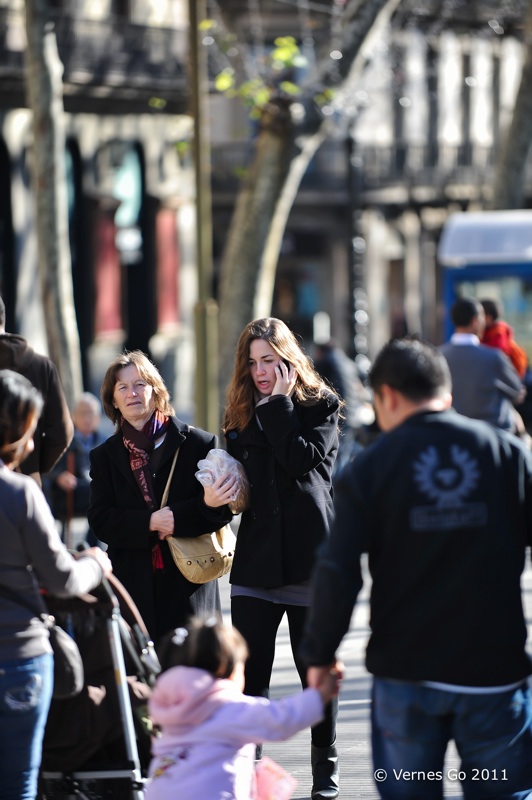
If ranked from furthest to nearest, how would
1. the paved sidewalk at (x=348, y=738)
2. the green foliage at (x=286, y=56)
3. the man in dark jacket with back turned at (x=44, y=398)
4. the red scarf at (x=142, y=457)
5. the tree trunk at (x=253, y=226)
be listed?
the tree trunk at (x=253, y=226)
the green foliage at (x=286, y=56)
the man in dark jacket with back turned at (x=44, y=398)
the paved sidewalk at (x=348, y=738)
the red scarf at (x=142, y=457)

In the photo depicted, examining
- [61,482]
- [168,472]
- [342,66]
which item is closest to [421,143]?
[342,66]

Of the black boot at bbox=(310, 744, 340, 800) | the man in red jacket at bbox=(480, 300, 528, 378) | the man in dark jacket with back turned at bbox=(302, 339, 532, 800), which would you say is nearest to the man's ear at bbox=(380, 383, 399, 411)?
the man in dark jacket with back turned at bbox=(302, 339, 532, 800)

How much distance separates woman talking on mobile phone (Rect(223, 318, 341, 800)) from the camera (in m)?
6.08

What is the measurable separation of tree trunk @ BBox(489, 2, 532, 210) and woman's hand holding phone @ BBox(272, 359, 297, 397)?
1943 centimetres

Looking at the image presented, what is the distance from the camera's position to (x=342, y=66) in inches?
646

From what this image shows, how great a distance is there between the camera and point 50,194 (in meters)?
16.3

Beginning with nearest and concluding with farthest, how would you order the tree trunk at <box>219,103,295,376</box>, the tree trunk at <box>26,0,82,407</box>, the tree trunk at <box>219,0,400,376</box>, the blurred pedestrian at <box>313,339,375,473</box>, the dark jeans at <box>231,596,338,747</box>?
the dark jeans at <box>231,596,338,747</box> → the blurred pedestrian at <box>313,339,375,473</box> → the tree trunk at <box>26,0,82,407</box> → the tree trunk at <box>219,0,400,376</box> → the tree trunk at <box>219,103,295,376</box>

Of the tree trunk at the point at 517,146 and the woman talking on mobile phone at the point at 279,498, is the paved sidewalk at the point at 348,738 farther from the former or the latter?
the tree trunk at the point at 517,146

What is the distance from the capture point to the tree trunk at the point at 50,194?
628 inches

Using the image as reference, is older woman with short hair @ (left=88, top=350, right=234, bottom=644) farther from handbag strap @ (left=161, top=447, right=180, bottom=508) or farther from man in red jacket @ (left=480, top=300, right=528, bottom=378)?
man in red jacket @ (left=480, top=300, right=528, bottom=378)

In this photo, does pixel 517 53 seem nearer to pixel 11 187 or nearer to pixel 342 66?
pixel 11 187

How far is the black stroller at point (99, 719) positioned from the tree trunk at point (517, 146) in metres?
20.9

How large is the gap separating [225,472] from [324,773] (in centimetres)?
124

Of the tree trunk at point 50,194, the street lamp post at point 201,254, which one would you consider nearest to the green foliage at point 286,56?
the street lamp post at point 201,254
